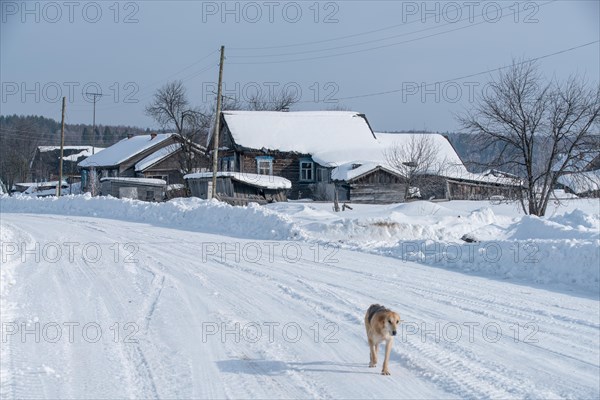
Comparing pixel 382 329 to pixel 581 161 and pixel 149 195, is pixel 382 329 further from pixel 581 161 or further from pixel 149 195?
pixel 149 195

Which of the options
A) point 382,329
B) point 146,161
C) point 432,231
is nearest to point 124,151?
point 146,161

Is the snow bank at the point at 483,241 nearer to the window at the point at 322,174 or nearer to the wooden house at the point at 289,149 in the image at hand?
the window at the point at 322,174

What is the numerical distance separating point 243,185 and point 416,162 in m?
13.9

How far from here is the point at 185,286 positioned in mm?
12547

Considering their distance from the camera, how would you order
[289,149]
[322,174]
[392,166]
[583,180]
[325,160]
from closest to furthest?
[583,180]
[392,166]
[325,160]
[322,174]
[289,149]

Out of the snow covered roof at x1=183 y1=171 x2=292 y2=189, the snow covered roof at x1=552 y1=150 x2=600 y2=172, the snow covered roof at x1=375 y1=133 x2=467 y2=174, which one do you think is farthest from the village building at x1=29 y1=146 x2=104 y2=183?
the snow covered roof at x1=552 y1=150 x2=600 y2=172

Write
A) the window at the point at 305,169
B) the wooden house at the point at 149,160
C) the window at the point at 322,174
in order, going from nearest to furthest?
the window at the point at 322,174
the window at the point at 305,169
the wooden house at the point at 149,160

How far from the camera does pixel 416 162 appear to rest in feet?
176

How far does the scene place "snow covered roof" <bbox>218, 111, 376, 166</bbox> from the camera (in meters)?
55.4

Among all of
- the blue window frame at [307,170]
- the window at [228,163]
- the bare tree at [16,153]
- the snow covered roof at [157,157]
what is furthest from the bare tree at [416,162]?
the bare tree at [16,153]

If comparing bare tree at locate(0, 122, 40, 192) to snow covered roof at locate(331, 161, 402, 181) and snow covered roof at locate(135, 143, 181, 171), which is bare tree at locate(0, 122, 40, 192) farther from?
snow covered roof at locate(331, 161, 402, 181)

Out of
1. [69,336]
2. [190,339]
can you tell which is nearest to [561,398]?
[190,339]

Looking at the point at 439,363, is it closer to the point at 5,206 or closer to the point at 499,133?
the point at 499,133

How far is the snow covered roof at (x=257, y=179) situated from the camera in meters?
48.7
